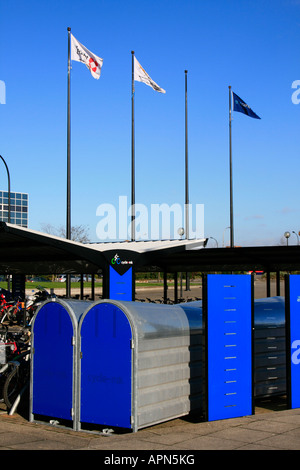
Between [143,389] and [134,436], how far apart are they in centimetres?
76

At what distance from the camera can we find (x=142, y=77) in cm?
2745

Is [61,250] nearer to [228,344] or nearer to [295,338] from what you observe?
[228,344]

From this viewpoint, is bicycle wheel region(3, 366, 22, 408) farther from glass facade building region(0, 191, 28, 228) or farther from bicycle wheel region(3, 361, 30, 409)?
glass facade building region(0, 191, 28, 228)

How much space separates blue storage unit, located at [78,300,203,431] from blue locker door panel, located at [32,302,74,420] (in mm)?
205

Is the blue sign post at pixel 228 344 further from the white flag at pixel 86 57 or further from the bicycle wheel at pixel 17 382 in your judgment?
the white flag at pixel 86 57

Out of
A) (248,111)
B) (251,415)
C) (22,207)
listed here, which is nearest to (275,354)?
(251,415)

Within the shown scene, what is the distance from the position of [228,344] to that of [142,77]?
2142 centimetres

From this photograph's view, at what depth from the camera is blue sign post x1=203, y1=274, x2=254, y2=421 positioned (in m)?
7.85

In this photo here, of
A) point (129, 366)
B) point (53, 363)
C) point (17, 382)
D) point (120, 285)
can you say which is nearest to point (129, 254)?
point (120, 285)

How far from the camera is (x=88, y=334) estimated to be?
25.0 ft

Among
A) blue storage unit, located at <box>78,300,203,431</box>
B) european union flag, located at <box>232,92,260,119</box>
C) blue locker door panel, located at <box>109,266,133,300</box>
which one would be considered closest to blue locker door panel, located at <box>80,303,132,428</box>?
blue storage unit, located at <box>78,300,203,431</box>

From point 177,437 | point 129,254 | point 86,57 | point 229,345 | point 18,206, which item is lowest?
point 177,437

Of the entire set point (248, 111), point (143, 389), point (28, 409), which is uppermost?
point (248, 111)

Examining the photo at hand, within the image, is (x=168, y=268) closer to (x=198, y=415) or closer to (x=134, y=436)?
(x=198, y=415)
